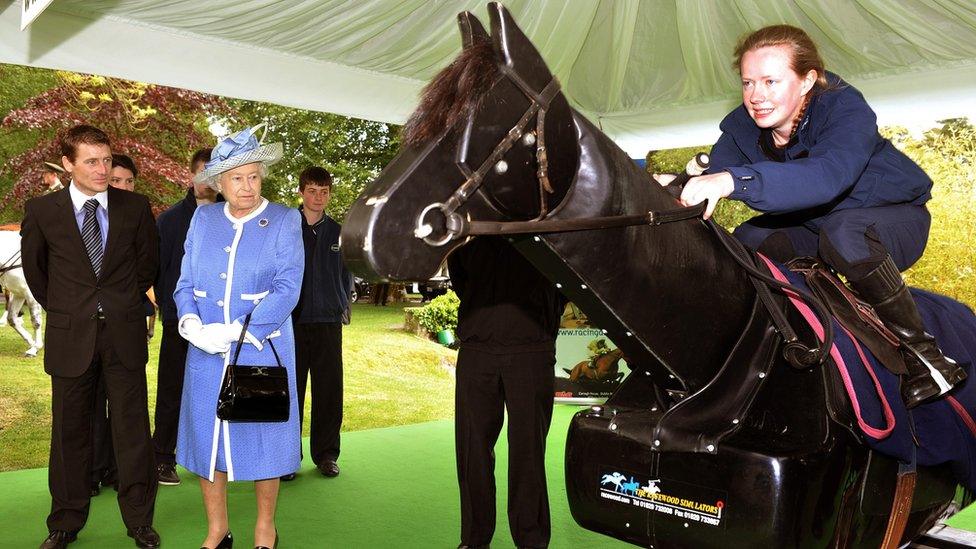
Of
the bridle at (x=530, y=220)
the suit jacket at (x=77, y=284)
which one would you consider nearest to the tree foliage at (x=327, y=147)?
the suit jacket at (x=77, y=284)

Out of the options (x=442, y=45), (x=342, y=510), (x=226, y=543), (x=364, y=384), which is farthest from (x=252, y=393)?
(x=364, y=384)

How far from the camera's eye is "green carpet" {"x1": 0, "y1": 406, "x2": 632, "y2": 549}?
4148 millimetres

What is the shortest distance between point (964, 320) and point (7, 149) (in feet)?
28.6

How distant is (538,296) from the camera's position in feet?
12.4

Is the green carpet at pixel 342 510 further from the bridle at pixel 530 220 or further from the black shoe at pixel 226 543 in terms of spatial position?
the bridle at pixel 530 220

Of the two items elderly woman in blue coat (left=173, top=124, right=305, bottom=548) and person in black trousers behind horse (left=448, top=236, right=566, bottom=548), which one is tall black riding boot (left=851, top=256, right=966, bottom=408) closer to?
person in black trousers behind horse (left=448, top=236, right=566, bottom=548)

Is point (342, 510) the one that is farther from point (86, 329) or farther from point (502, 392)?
point (86, 329)

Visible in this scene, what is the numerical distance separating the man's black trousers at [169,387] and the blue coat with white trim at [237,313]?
182 cm

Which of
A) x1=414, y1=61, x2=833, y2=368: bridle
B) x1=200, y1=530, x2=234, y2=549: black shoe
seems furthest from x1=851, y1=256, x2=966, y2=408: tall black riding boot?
x1=200, y1=530, x2=234, y2=549: black shoe

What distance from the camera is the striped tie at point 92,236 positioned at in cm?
387

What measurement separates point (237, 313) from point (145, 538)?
1.37 metres

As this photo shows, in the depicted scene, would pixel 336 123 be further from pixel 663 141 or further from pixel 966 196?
pixel 966 196

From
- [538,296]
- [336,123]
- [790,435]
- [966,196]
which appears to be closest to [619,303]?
[790,435]

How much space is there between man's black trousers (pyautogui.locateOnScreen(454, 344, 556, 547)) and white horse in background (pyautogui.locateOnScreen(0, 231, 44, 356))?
534cm
